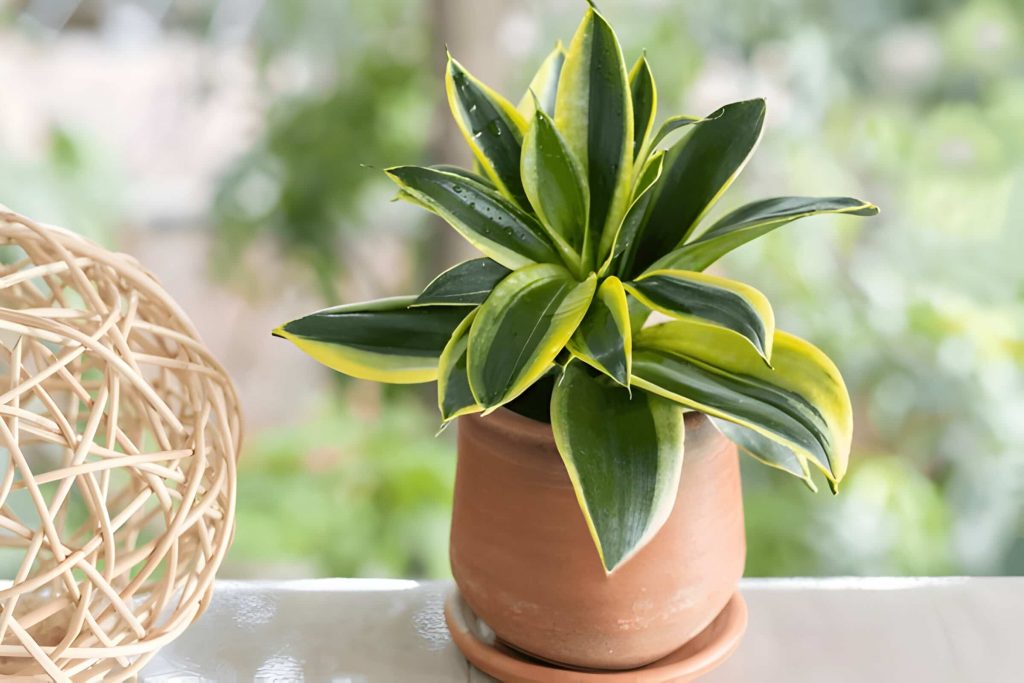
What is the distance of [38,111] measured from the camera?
1.97 meters

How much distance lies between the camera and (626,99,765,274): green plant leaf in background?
66 centimetres

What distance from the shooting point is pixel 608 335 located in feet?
1.95

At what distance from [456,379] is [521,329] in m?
0.05

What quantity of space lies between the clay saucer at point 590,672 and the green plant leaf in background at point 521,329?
211mm

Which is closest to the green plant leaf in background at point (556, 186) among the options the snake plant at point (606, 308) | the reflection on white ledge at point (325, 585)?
the snake plant at point (606, 308)

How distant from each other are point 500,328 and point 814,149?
4.64 feet

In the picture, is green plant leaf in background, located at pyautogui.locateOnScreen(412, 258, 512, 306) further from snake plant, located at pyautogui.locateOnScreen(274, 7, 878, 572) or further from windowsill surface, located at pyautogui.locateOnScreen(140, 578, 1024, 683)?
windowsill surface, located at pyautogui.locateOnScreen(140, 578, 1024, 683)

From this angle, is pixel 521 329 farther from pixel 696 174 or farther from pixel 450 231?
pixel 450 231

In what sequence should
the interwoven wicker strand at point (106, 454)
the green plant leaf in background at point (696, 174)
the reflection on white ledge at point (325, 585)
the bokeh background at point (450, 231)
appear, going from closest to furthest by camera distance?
1. the interwoven wicker strand at point (106, 454)
2. the green plant leaf in background at point (696, 174)
3. the reflection on white ledge at point (325, 585)
4. the bokeh background at point (450, 231)

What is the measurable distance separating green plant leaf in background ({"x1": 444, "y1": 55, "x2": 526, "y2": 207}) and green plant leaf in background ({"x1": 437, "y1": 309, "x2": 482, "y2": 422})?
98mm

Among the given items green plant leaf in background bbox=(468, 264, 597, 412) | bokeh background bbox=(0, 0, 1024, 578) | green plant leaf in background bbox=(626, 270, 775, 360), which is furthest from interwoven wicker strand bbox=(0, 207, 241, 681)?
bokeh background bbox=(0, 0, 1024, 578)

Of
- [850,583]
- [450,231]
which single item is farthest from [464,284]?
[450,231]

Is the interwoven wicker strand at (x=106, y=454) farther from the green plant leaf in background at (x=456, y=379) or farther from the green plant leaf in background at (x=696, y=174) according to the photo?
the green plant leaf in background at (x=696, y=174)

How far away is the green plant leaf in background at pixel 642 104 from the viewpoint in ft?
2.23
